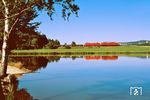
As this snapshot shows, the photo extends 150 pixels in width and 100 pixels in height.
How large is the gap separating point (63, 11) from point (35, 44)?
136 metres

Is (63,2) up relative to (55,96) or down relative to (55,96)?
up

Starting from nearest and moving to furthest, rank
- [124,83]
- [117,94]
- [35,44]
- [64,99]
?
1. [64,99]
2. [117,94]
3. [124,83]
4. [35,44]

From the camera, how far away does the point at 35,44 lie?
16538 cm

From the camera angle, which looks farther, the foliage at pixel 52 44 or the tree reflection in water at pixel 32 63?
the foliage at pixel 52 44

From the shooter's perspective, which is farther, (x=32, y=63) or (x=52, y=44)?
(x=52, y=44)

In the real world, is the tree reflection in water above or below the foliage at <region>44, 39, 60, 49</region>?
below

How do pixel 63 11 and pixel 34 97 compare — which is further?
pixel 63 11

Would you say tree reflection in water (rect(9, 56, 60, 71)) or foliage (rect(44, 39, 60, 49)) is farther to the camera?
foliage (rect(44, 39, 60, 49))

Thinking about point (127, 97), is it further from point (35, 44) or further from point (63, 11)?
point (35, 44)

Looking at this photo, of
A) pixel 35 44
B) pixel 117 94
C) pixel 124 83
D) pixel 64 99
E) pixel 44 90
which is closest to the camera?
pixel 64 99

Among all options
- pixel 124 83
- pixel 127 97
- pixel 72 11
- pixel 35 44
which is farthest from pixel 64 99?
pixel 35 44

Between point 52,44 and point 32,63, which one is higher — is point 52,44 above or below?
above

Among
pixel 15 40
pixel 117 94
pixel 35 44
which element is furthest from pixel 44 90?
pixel 35 44

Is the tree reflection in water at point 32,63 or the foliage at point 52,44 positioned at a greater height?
the foliage at point 52,44
